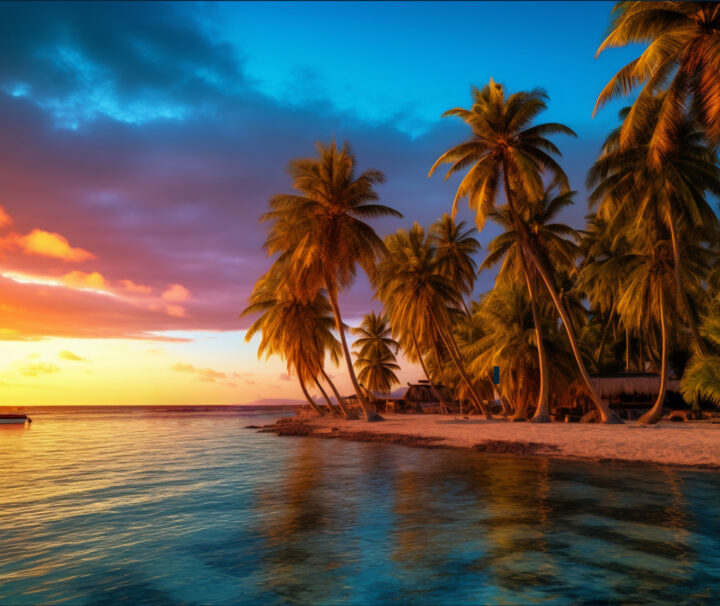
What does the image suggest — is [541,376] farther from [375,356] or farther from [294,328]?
[375,356]

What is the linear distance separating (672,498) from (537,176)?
53.3ft

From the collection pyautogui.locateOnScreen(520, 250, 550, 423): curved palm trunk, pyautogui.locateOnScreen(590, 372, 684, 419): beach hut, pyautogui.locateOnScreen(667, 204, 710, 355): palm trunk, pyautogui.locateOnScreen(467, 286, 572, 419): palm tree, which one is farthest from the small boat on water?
pyautogui.locateOnScreen(667, 204, 710, 355): palm trunk

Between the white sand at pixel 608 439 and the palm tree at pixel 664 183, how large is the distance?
253 inches

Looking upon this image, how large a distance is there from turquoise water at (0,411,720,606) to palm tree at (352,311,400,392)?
140 feet

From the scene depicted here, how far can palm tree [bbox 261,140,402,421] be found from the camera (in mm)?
29766

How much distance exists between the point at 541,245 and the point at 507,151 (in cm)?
633

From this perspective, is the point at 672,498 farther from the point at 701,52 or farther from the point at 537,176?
the point at 537,176

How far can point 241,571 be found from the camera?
7605 millimetres

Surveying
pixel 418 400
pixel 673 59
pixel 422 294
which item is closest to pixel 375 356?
pixel 418 400

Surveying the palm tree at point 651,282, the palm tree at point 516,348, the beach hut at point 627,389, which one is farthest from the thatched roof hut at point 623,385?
the palm tree at point 651,282

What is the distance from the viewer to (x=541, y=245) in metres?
29.3

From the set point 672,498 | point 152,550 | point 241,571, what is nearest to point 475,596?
point 241,571

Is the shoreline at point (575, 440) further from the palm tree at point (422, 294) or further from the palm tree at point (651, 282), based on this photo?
the palm tree at point (422, 294)

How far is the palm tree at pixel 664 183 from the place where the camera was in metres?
22.8
